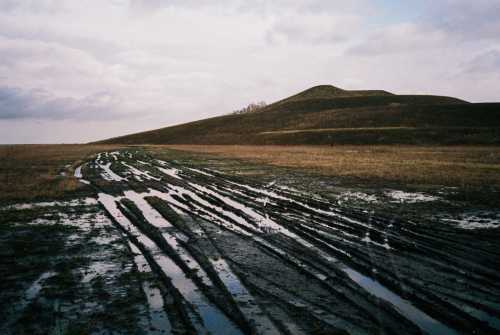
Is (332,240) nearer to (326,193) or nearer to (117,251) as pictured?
(117,251)

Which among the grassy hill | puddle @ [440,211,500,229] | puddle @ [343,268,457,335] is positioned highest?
the grassy hill

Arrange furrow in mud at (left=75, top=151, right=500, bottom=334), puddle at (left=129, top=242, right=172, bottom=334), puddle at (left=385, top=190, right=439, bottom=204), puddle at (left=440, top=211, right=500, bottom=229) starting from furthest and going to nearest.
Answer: puddle at (left=385, top=190, right=439, bottom=204) → puddle at (left=440, top=211, right=500, bottom=229) → furrow in mud at (left=75, top=151, right=500, bottom=334) → puddle at (left=129, top=242, right=172, bottom=334)

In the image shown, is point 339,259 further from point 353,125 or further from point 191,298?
point 353,125

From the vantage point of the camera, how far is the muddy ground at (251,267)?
259 inches

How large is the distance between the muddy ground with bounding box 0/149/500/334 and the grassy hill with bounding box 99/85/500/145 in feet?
176

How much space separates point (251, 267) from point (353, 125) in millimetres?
86574

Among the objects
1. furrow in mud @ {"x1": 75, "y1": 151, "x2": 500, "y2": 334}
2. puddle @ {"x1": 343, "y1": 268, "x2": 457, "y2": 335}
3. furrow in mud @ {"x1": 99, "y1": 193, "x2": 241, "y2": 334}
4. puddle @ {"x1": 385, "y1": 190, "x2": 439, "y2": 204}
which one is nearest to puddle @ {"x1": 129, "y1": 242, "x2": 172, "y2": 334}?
furrow in mud @ {"x1": 99, "y1": 193, "x2": 241, "y2": 334}

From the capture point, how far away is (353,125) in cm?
9150

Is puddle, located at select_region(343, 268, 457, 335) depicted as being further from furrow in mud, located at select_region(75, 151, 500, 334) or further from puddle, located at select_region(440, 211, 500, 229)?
puddle, located at select_region(440, 211, 500, 229)

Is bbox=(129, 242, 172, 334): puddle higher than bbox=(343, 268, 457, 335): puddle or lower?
higher

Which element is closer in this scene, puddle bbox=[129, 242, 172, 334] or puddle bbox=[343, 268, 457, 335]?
puddle bbox=[343, 268, 457, 335]

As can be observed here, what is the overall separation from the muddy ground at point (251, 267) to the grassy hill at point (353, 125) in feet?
176

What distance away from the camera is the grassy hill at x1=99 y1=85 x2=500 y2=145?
67312 millimetres

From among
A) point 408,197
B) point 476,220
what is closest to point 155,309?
point 476,220
